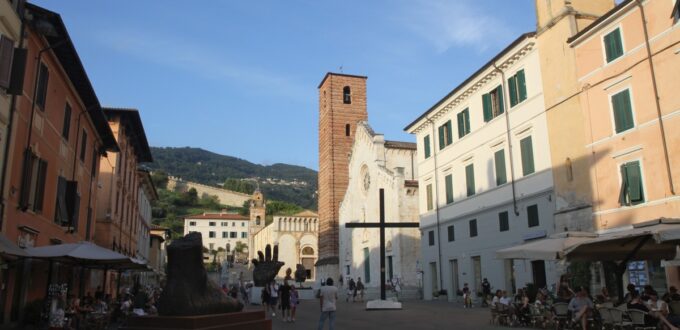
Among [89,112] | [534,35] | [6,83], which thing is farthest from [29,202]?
[534,35]

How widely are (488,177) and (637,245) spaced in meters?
13.5

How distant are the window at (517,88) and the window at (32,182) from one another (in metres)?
18.8

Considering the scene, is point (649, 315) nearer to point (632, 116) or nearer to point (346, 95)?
point (632, 116)

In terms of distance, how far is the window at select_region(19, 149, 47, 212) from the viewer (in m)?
15.0

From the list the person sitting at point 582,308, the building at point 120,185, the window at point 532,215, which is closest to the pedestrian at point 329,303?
the person sitting at point 582,308

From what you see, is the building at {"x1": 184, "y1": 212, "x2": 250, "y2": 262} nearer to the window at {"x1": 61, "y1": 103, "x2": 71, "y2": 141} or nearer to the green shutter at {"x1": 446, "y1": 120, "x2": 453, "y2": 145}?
the green shutter at {"x1": 446, "y1": 120, "x2": 453, "y2": 145}

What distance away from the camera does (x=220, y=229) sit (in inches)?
4606

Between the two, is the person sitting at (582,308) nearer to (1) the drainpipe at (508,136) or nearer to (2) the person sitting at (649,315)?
(2) the person sitting at (649,315)

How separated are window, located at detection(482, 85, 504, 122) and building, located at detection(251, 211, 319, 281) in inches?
2112

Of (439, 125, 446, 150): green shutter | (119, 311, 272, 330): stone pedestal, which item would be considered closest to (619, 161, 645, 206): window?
(119, 311, 272, 330): stone pedestal

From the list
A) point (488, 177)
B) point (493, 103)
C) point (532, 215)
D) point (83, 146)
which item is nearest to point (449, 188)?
point (488, 177)

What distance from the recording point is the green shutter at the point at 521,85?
23691 mm

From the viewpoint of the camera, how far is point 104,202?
28125 millimetres

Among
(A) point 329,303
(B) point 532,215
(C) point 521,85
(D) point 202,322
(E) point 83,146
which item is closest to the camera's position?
(D) point 202,322
